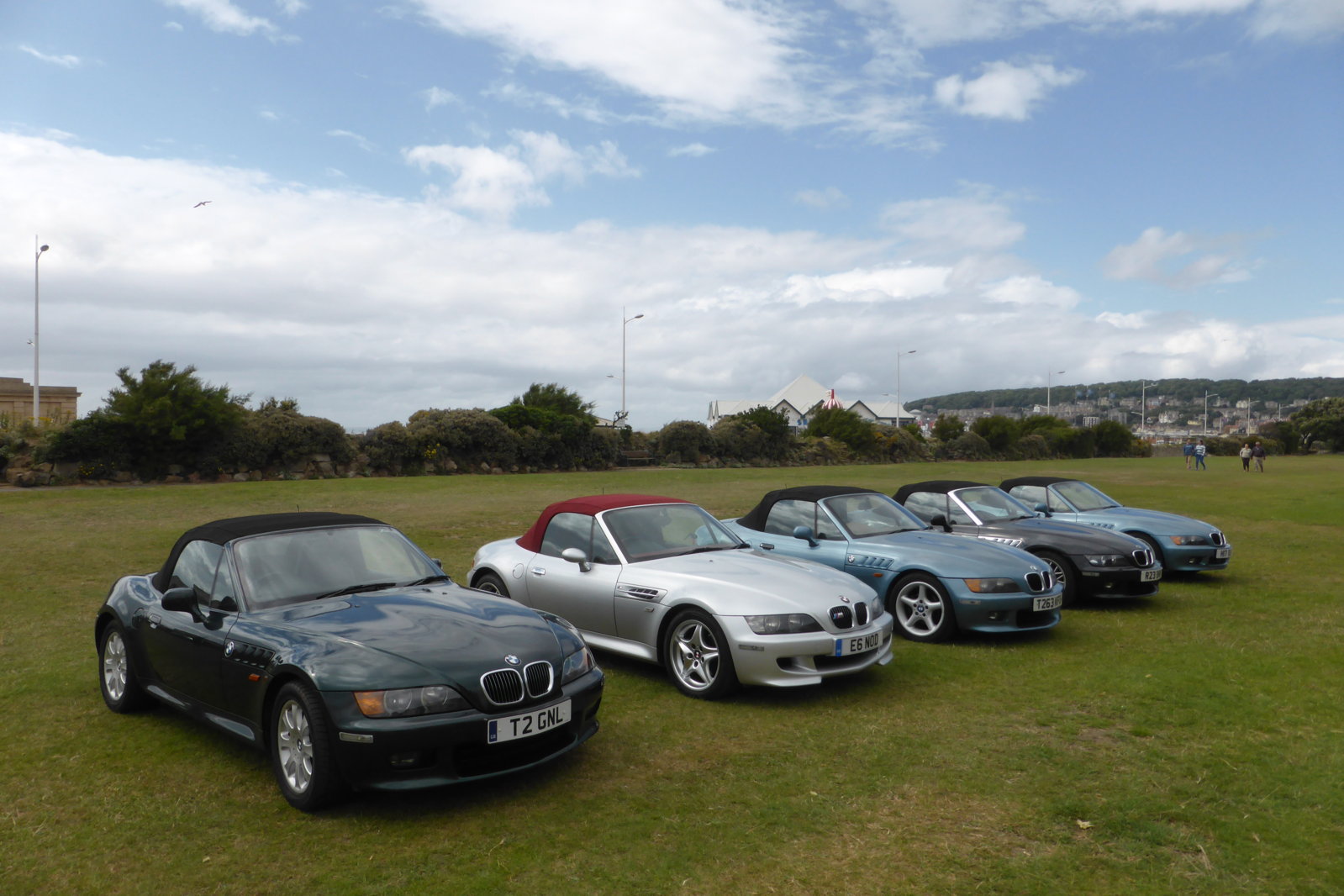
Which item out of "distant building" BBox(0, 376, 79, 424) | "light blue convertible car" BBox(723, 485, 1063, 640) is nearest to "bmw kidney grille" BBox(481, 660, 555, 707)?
"light blue convertible car" BBox(723, 485, 1063, 640)

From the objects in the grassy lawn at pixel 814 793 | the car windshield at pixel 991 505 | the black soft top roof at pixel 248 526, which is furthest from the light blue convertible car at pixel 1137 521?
the black soft top roof at pixel 248 526

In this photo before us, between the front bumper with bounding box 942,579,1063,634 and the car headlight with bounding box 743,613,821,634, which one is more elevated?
the car headlight with bounding box 743,613,821,634

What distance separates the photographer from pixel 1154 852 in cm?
395

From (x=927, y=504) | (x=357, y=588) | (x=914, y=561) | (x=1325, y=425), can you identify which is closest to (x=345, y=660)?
(x=357, y=588)

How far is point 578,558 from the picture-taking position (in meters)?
6.89

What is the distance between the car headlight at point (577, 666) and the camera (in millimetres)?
4723

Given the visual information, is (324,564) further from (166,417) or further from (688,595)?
(166,417)

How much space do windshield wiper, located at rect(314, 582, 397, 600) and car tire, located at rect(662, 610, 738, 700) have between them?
2.01 metres

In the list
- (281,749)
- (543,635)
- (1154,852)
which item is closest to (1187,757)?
(1154,852)

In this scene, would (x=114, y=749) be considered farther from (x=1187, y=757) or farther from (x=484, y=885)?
(x=1187, y=757)

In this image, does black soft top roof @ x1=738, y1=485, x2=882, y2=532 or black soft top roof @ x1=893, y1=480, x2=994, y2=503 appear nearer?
black soft top roof @ x1=738, y1=485, x2=882, y2=532

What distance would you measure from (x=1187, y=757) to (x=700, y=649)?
116 inches

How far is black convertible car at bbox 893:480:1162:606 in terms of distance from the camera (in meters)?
9.72

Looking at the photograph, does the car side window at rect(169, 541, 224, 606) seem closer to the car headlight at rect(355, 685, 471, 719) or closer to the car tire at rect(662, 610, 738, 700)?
the car headlight at rect(355, 685, 471, 719)
